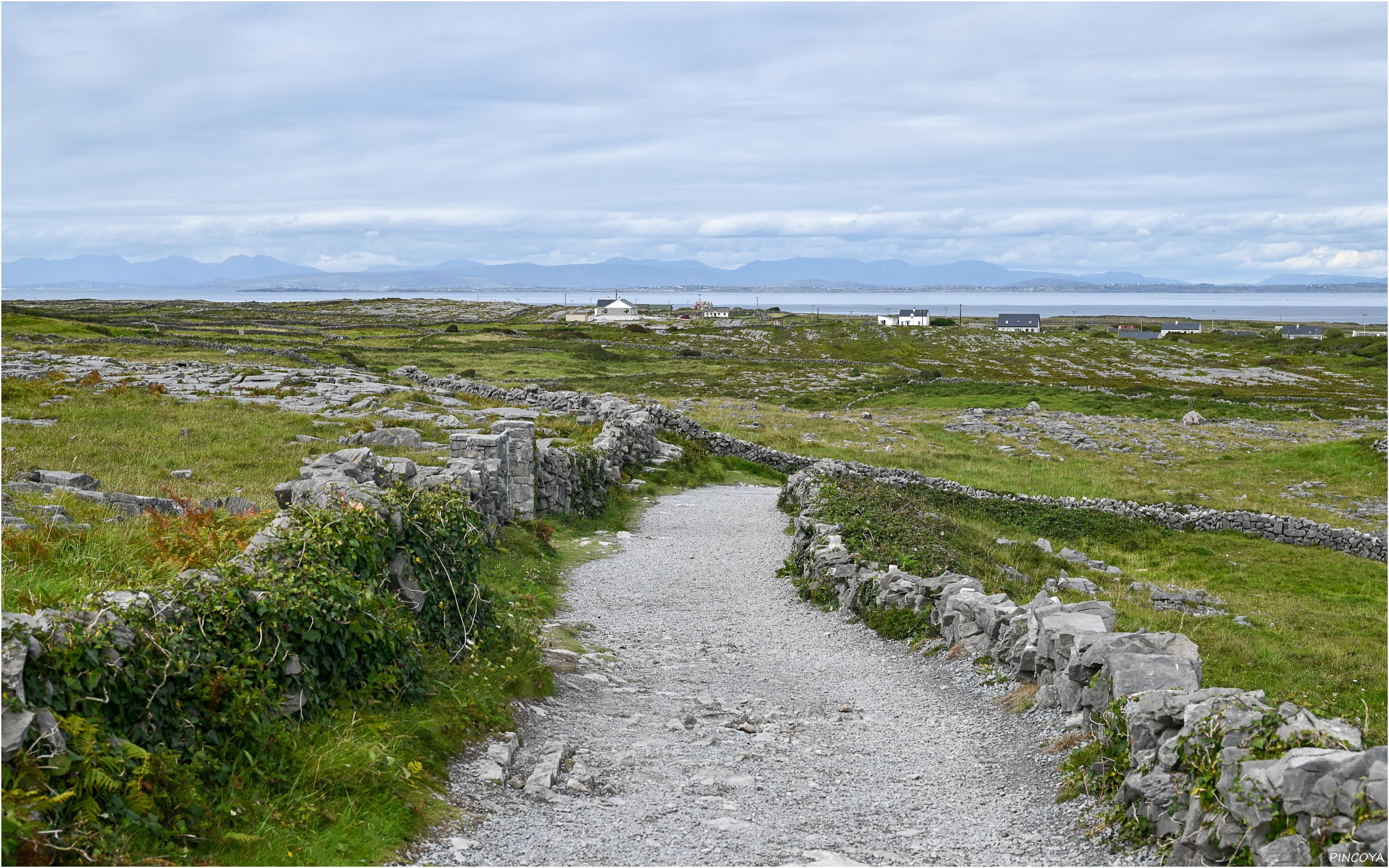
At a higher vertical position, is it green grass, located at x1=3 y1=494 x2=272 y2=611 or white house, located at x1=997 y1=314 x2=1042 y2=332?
white house, located at x1=997 y1=314 x2=1042 y2=332

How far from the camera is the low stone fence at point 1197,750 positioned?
641cm

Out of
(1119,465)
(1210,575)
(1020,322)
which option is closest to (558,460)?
(1210,575)

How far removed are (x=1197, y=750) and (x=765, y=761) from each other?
4219mm

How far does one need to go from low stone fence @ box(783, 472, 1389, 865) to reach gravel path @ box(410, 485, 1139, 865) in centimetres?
68

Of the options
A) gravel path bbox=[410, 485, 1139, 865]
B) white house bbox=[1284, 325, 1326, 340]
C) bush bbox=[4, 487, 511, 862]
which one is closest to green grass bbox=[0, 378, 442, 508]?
bush bbox=[4, 487, 511, 862]

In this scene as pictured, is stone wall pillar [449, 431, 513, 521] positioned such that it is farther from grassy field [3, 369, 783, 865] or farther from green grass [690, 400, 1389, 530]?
green grass [690, 400, 1389, 530]

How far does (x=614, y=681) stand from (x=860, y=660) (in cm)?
381

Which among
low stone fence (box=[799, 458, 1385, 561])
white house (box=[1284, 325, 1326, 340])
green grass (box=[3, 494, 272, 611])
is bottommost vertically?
low stone fence (box=[799, 458, 1385, 561])

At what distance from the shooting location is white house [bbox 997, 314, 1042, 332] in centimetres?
→ 17962

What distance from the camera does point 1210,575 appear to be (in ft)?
77.9

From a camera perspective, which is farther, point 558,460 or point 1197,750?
point 558,460

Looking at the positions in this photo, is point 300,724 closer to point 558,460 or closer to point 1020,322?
point 558,460

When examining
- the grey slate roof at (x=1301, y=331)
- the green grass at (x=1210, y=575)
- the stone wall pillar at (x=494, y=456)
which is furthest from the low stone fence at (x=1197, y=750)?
the grey slate roof at (x=1301, y=331)

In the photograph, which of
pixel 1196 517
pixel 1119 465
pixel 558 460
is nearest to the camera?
pixel 558 460
